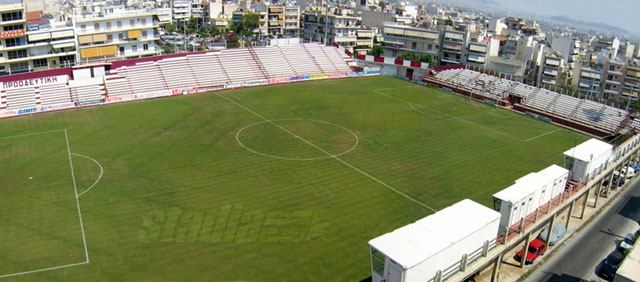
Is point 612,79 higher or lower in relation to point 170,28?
lower

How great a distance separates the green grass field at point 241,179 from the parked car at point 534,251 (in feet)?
17.4

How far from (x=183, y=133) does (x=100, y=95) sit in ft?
49.5

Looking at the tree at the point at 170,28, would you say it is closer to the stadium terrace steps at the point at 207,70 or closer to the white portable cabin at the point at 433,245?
the stadium terrace steps at the point at 207,70

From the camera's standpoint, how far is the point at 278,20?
116m

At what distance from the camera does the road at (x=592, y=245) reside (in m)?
21.0

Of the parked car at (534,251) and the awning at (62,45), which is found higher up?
the awning at (62,45)

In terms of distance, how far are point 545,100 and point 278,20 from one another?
80051 mm

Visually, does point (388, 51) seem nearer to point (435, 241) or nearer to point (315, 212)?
point (315, 212)

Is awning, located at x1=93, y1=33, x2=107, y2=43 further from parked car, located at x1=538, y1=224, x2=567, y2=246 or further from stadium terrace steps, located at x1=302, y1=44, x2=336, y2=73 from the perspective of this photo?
parked car, located at x1=538, y1=224, x2=567, y2=246

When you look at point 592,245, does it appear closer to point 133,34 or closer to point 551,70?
point 133,34

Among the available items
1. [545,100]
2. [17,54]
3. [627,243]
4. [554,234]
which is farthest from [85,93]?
[545,100]

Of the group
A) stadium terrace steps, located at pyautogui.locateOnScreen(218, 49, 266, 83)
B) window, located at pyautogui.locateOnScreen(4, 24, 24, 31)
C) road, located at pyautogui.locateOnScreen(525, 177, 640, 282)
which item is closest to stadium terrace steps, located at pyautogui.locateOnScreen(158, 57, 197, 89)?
stadium terrace steps, located at pyautogui.locateOnScreen(218, 49, 266, 83)

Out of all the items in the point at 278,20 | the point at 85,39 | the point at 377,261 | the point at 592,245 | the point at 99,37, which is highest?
the point at 278,20

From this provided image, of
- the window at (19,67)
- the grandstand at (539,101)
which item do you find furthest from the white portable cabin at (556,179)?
the window at (19,67)
